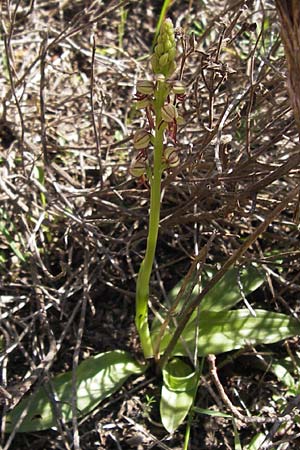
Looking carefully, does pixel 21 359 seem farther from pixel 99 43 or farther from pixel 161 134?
pixel 99 43

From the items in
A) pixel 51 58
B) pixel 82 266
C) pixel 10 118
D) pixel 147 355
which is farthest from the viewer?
pixel 51 58

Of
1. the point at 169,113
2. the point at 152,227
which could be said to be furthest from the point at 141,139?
the point at 152,227

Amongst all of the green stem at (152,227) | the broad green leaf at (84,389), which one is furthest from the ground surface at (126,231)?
the green stem at (152,227)

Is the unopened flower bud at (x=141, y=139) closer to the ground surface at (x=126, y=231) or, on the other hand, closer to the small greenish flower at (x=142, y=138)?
the small greenish flower at (x=142, y=138)

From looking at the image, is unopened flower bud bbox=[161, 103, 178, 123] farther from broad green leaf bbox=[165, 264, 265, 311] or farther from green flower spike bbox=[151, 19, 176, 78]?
broad green leaf bbox=[165, 264, 265, 311]

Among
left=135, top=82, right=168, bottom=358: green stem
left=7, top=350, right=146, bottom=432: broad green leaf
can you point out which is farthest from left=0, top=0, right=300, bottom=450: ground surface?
left=135, top=82, right=168, bottom=358: green stem

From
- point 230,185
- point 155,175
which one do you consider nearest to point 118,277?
point 230,185
